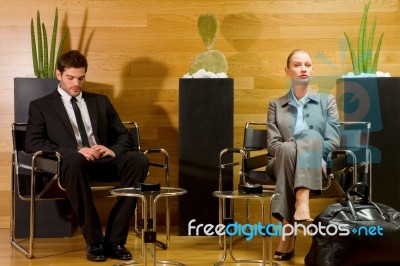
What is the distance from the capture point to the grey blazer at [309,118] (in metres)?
4.52

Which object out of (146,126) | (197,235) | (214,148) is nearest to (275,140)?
(214,148)

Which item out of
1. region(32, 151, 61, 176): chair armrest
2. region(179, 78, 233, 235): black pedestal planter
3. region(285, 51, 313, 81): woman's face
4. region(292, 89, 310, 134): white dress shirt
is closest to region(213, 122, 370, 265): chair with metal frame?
region(179, 78, 233, 235): black pedestal planter

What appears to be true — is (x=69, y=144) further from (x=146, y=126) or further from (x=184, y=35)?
(x=184, y=35)

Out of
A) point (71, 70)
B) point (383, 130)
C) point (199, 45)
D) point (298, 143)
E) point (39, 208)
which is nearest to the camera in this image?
point (298, 143)

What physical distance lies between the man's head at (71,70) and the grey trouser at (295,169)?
134 centimetres

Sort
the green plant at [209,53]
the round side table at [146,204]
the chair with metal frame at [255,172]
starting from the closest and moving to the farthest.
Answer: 1. the round side table at [146,204]
2. the chair with metal frame at [255,172]
3. the green plant at [209,53]

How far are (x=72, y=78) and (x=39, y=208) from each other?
3.31 feet

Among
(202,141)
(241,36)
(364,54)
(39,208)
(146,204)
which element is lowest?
(39,208)

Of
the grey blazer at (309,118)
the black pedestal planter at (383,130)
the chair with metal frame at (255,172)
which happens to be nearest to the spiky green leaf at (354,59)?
the black pedestal planter at (383,130)

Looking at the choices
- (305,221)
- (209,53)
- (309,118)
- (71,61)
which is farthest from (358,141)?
(71,61)

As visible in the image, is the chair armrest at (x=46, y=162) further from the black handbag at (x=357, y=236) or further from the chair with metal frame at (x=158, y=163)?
the black handbag at (x=357, y=236)

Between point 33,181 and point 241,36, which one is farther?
point 241,36

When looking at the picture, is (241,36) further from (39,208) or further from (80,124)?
(39,208)

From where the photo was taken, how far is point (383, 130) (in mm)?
5000
